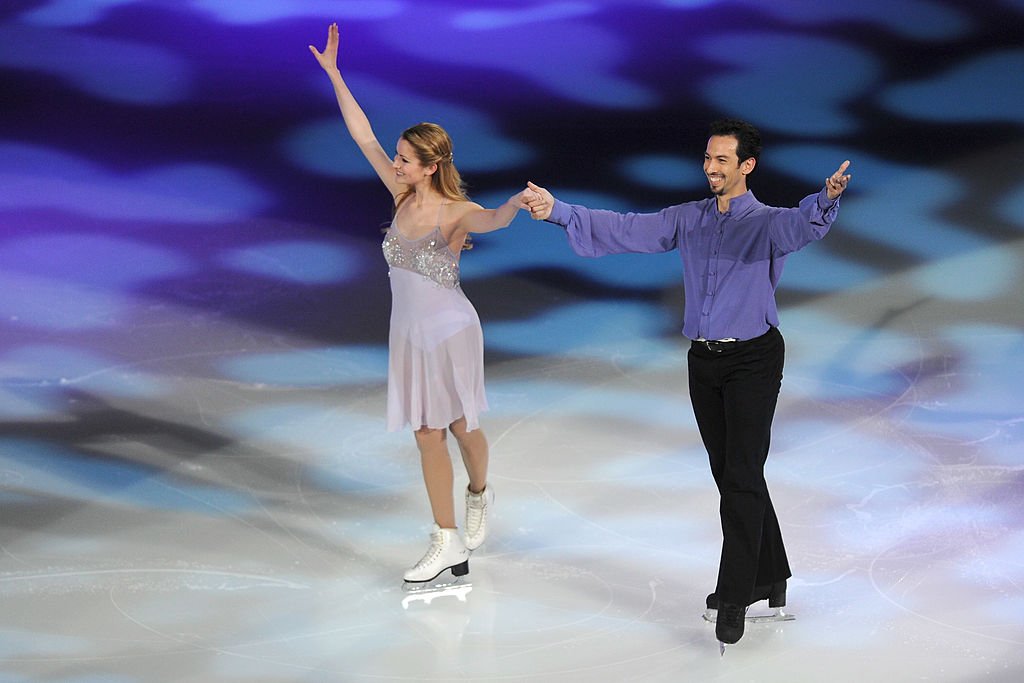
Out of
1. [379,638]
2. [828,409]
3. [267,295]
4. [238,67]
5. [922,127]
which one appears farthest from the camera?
[238,67]

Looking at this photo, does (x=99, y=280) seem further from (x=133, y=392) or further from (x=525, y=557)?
(x=525, y=557)

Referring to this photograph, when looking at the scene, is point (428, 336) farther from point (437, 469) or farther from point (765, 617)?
point (765, 617)

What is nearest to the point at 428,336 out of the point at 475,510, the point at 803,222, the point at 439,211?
the point at 439,211

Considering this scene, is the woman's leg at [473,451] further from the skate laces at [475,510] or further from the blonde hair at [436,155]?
the blonde hair at [436,155]

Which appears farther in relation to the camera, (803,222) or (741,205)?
(741,205)

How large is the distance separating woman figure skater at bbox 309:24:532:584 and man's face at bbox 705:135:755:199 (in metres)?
0.71

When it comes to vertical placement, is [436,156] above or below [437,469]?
above

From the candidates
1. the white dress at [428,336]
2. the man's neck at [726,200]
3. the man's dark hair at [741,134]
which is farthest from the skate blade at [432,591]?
the man's dark hair at [741,134]

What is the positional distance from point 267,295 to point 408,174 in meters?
2.70

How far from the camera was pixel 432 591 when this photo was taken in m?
4.49

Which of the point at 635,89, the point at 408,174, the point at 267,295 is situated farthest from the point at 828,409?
the point at 635,89

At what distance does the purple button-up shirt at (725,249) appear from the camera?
3889mm

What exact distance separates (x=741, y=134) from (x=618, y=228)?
44 cm

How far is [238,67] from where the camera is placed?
8672 millimetres
